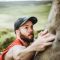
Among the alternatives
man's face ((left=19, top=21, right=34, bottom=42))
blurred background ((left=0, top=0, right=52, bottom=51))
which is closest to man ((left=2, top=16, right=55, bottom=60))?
man's face ((left=19, top=21, right=34, bottom=42))

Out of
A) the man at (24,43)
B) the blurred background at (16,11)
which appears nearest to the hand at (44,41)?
the man at (24,43)

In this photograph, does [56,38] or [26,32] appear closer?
[56,38]

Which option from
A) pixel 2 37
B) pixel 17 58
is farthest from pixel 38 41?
pixel 2 37

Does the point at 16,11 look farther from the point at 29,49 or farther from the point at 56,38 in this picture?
the point at 56,38

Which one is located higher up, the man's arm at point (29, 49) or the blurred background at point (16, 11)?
the blurred background at point (16, 11)

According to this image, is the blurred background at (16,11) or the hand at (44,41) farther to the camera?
the blurred background at (16,11)

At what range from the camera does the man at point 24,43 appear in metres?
1.58

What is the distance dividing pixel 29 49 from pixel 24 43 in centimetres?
20

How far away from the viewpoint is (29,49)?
1.61m

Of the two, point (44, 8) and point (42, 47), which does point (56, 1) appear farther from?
point (44, 8)

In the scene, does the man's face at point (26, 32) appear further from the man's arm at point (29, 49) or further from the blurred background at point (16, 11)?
the blurred background at point (16, 11)

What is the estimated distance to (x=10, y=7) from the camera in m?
2.11

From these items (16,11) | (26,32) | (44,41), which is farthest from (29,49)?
(16,11)

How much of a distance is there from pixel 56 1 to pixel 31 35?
1.51 ft
